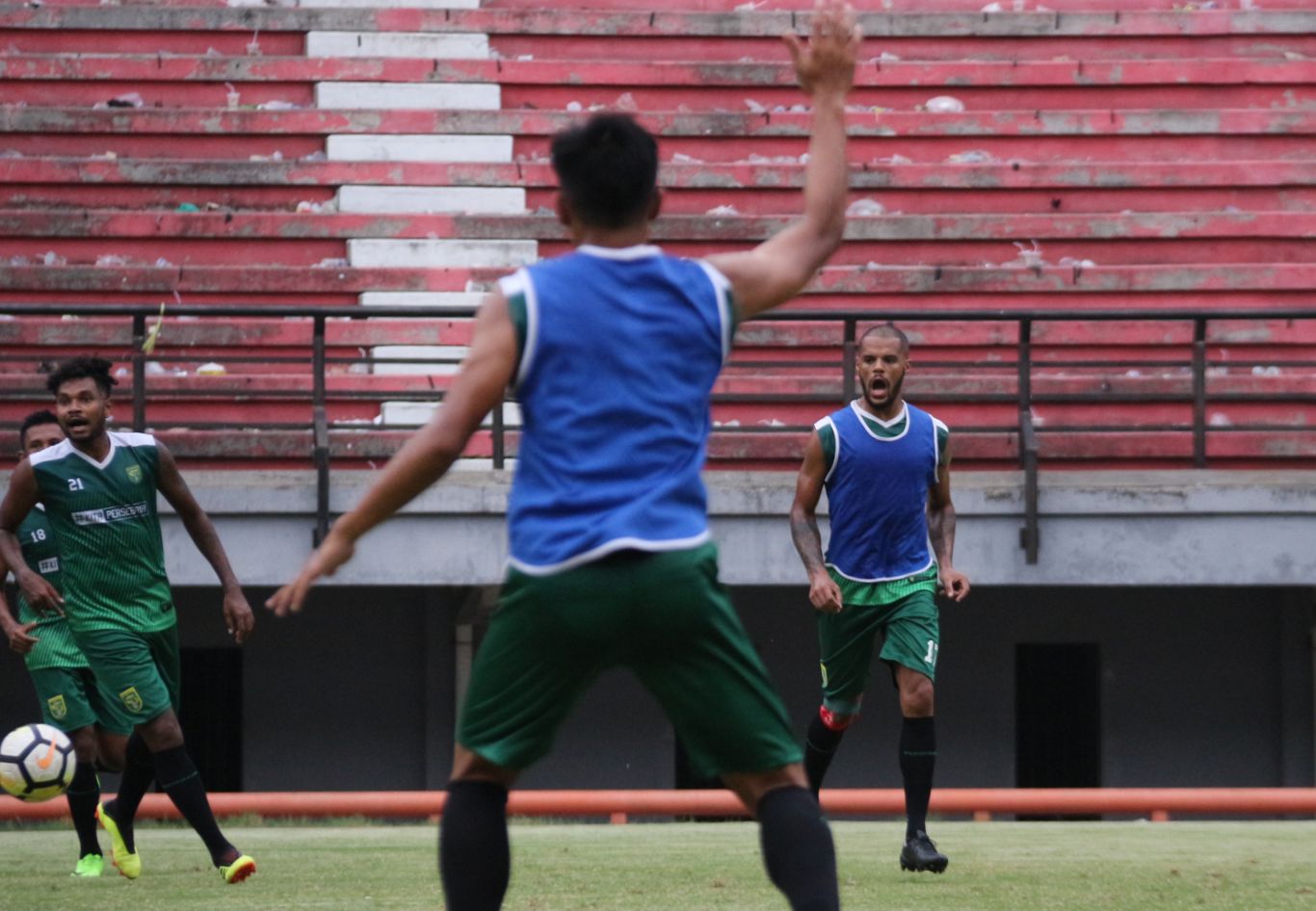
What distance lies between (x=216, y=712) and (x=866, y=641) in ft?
26.5

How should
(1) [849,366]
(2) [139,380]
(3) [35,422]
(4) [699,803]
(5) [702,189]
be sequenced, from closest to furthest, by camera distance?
(3) [35,422], (4) [699,803], (2) [139,380], (1) [849,366], (5) [702,189]

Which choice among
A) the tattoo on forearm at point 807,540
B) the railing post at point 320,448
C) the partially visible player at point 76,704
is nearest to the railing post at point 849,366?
the railing post at point 320,448

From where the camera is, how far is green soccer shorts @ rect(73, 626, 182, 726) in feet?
23.4

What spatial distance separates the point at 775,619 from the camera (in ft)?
47.5

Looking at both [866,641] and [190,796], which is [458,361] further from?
[190,796]

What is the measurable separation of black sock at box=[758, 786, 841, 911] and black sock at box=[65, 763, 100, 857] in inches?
191

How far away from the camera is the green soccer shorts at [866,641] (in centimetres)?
746

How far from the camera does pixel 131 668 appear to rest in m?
7.22

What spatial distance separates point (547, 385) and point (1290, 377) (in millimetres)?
11584

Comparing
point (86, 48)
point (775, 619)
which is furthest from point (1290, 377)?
point (86, 48)

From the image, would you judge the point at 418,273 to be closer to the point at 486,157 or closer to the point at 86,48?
the point at 486,157

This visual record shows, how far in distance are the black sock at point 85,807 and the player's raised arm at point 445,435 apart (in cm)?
476

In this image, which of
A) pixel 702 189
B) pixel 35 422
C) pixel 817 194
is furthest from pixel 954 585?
pixel 702 189

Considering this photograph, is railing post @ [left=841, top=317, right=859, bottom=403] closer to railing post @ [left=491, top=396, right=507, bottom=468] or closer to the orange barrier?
railing post @ [left=491, top=396, right=507, bottom=468]
